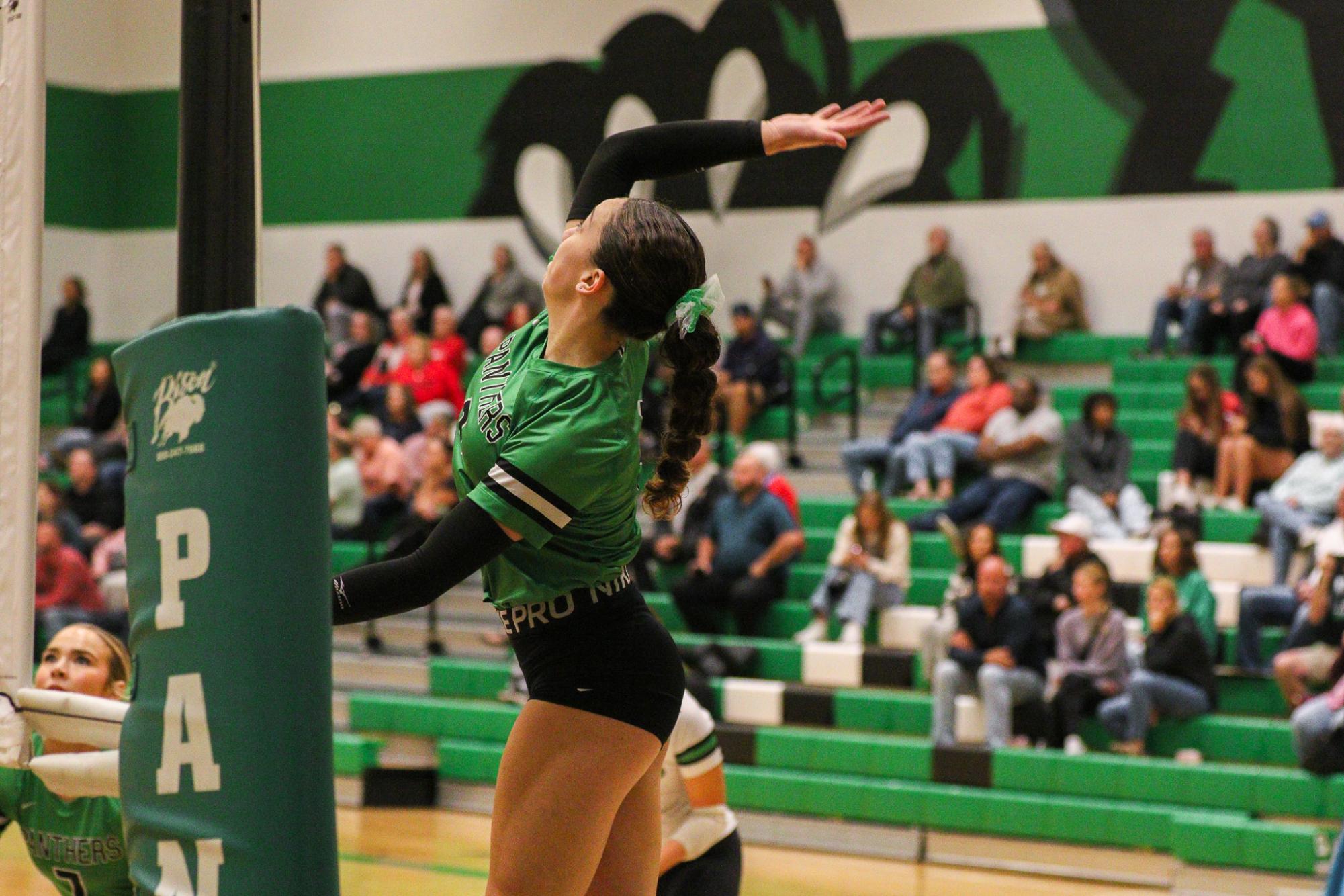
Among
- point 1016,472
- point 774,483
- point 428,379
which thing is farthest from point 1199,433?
point 428,379

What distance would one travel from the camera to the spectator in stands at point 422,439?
11.9m

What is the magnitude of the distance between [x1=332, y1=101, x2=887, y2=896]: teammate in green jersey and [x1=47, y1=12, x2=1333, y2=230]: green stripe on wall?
38.1 feet

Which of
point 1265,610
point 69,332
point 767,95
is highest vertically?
point 767,95

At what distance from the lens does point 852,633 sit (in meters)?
9.51

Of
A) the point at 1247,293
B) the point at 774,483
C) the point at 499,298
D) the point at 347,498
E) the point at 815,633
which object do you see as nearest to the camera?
the point at 815,633

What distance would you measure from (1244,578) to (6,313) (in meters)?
8.17

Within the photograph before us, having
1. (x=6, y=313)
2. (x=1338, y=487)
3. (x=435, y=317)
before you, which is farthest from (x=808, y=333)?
(x=6, y=313)

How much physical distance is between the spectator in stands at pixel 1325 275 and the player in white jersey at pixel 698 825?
8.49 m

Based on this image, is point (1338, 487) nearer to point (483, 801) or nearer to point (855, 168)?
point (483, 801)

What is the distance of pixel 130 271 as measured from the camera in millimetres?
17891

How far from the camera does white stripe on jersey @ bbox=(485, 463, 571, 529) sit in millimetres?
2205

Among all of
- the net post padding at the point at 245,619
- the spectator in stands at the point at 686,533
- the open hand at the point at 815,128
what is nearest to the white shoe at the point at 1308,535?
the spectator in stands at the point at 686,533

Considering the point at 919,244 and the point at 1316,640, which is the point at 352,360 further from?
the point at 1316,640

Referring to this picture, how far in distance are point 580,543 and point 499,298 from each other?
12.6 m
